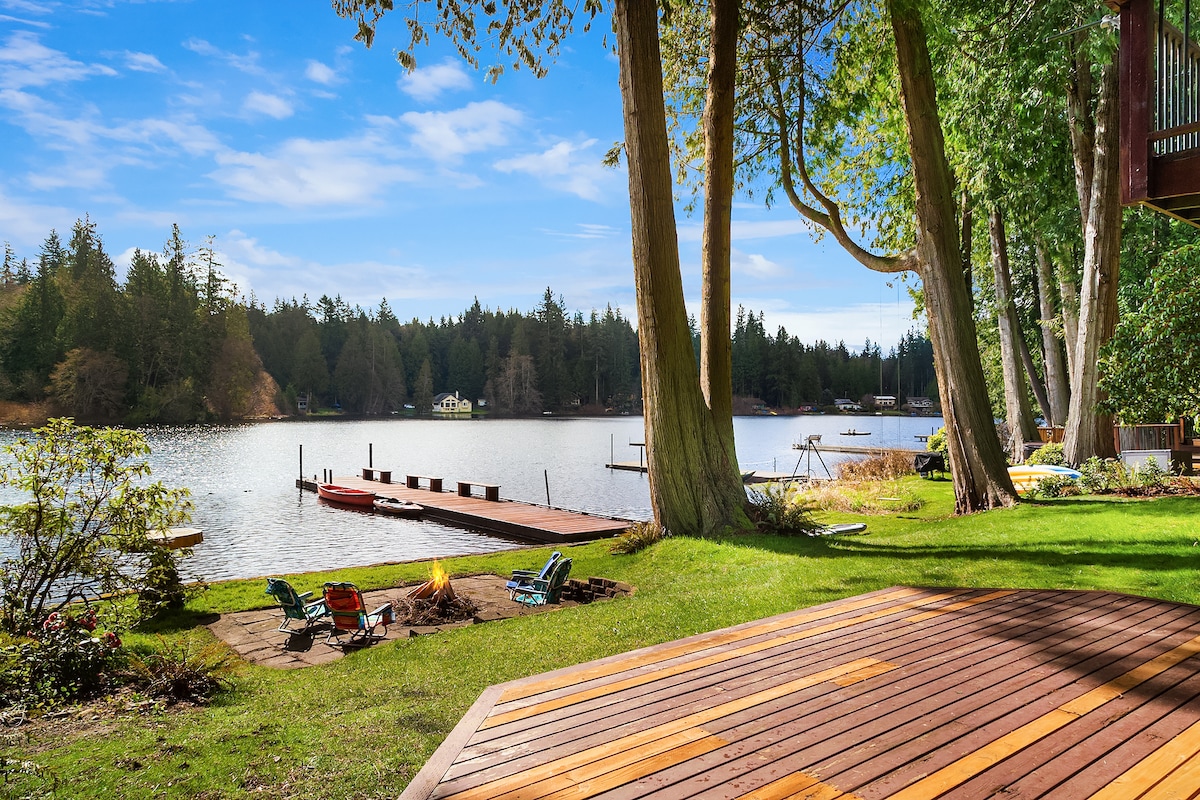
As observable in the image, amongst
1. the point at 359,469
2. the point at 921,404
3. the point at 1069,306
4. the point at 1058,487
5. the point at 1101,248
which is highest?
the point at 1101,248

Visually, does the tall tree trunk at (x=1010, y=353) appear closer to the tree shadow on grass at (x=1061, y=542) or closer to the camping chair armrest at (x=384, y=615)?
the tree shadow on grass at (x=1061, y=542)

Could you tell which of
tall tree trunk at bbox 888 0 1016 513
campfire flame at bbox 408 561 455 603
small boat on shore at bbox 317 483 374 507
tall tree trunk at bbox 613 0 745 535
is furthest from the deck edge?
small boat on shore at bbox 317 483 374 507

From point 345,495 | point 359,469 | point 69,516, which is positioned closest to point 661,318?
point 69,516

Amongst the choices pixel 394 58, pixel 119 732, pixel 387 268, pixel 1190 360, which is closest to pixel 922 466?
pixel 1190 360

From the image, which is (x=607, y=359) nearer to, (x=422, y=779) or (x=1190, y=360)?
(x=1190, y=360)

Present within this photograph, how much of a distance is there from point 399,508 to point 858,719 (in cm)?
2221

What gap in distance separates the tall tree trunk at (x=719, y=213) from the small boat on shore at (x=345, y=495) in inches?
691

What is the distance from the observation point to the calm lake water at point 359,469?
707 inches

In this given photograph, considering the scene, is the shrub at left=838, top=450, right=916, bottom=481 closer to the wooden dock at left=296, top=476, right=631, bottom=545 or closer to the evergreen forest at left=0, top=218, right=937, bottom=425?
the wooden dock at left=296, top=476, right=631, bottom=545

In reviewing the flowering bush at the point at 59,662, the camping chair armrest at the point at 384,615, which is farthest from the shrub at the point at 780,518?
the flowering bush at the point at 59,662

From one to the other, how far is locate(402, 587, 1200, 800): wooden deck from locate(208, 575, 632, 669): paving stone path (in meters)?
3.94

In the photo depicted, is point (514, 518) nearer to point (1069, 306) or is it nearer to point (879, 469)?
point (879, 469)

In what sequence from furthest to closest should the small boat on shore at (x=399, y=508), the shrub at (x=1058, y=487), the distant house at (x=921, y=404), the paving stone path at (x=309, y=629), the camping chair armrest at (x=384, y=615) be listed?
the distant house at (x=921, y=404)
the small boat on shore at (x=399, y=508)
the shrub at (x=1058, y=487)
the camping chair armrest at (x=384, y=615)
the paving stone path at (x=309, y=629)

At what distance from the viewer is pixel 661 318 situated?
10.4m
